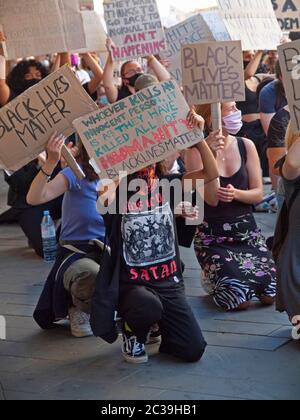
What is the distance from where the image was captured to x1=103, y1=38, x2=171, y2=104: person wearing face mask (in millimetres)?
8086

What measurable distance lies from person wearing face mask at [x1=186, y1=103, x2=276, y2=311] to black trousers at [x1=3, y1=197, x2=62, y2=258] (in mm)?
2245

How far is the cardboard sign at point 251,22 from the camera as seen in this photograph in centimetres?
750

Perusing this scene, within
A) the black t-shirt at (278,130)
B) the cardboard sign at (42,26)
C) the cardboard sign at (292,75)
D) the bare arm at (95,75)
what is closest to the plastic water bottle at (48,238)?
the cardboard sign at (42,26)

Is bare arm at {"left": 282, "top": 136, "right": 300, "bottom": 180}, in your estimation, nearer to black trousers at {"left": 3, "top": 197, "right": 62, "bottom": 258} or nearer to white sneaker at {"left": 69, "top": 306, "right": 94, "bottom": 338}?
white sneaker at {"left": 69, "top": 306, "right": 94, "bottom": 338}

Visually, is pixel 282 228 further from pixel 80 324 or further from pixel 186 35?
pixel 186 35

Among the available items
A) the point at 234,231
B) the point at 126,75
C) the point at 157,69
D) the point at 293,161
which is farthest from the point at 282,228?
the point at 126,75

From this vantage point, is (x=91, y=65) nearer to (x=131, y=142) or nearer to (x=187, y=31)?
(x=187, y=31)

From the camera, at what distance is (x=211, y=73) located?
5.51 meters

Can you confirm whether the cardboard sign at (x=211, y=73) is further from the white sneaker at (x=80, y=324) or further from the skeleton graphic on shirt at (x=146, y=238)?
the white sneaker at (x=80, y=324)

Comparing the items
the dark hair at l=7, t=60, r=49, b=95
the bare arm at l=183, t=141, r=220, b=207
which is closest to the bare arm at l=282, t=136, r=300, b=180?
the bare arm at l=183, t=141, r=220, b=207

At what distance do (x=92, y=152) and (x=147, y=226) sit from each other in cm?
52

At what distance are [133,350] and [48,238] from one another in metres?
3.11
